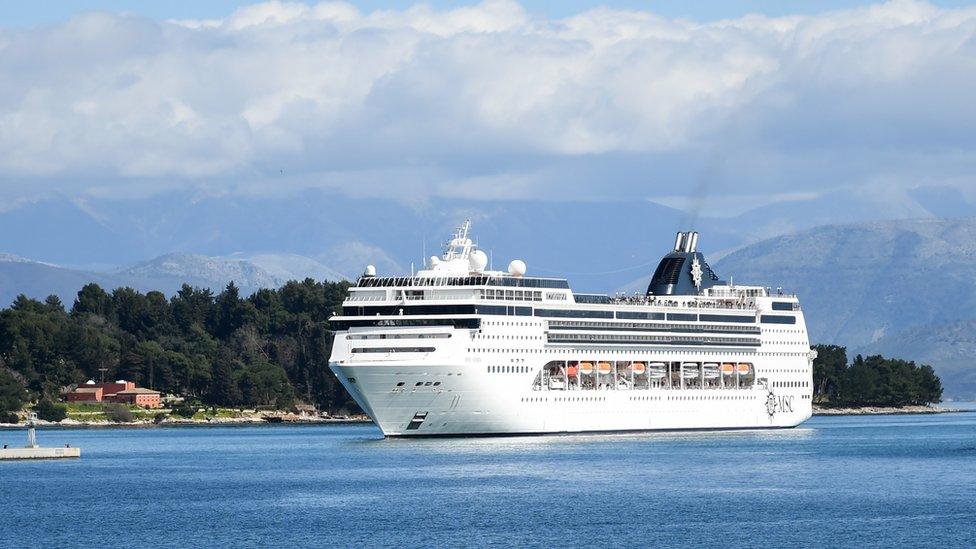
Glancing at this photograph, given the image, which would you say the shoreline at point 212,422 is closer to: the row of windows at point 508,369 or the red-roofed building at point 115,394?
the red-roofed building at point 115,394

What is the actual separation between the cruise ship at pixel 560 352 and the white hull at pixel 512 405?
9 centimetres

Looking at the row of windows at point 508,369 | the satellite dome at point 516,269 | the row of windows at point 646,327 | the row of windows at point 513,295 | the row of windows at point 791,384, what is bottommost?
the row of windows at point 508,369

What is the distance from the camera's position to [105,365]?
19638 centimetres

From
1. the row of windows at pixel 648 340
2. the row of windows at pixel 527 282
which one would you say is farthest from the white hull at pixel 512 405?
the row of windows at pixel 527 282

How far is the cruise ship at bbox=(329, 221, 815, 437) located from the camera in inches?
4449

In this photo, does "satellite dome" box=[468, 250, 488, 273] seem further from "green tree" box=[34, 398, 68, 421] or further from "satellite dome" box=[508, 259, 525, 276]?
"green tree" box=[34, 398, 68, 421]

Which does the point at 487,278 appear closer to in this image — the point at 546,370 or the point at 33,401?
the point at 546,370

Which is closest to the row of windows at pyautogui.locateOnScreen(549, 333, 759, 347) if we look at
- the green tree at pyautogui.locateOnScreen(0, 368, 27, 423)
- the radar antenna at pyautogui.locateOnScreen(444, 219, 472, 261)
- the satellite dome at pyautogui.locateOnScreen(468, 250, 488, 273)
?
the satellite dome at pyautogui.locateOnScreen(468, 250, 488, 273)

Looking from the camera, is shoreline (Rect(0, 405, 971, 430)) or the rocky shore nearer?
shoreline (Rect(0, 405, 971, 430))

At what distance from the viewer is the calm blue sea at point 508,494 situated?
7012 cm

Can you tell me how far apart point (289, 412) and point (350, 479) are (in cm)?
10242

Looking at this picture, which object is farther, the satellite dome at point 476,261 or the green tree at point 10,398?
the green tree at point 10,398

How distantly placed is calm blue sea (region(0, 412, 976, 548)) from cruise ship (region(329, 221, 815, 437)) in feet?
9.40

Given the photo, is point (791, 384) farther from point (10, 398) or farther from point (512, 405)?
point (10, 398)
